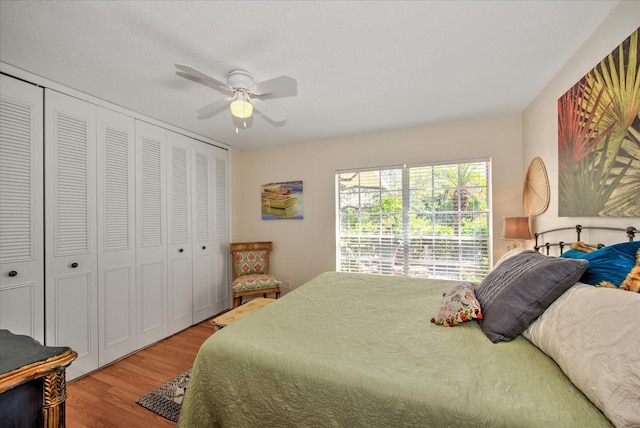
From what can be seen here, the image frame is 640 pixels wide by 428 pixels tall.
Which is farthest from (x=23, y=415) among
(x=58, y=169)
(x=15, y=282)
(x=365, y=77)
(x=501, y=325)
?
(x=365, y=77)

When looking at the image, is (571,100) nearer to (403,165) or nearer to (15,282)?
(403,165)

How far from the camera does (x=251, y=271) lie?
3.92 metres

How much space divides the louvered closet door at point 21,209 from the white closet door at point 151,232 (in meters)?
0.79

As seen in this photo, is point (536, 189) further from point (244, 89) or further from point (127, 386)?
point (127, 386)

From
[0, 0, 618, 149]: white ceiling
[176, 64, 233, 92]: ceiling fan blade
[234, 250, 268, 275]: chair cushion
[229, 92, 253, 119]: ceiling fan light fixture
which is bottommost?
[234, 250, 268, 275]: chair cushion

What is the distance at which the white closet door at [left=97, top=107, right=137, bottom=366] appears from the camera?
99.6 inches

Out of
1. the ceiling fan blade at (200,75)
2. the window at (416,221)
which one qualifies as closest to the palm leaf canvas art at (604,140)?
the window at (416,221)

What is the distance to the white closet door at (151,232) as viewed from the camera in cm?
286

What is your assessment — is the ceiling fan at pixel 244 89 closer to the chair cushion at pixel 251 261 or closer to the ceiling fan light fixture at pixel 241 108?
the ceiling fan light fixture at pixel 241 108

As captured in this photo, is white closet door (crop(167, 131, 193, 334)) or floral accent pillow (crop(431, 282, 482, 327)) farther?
white closet door (crop(167, 131, 193, 334))

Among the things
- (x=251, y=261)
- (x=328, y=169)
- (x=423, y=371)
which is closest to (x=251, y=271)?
(x=251, y=261)

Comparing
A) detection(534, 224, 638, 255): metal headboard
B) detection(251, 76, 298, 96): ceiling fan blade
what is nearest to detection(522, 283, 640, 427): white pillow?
detection(534, 224, 638, 255): metal headboard

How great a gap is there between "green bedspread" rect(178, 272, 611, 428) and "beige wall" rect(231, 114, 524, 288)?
2200mm

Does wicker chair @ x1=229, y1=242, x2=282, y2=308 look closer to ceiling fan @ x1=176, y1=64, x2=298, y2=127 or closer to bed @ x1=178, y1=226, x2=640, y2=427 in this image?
bed @ x1=178, y1=226, x2=640, y2=427
